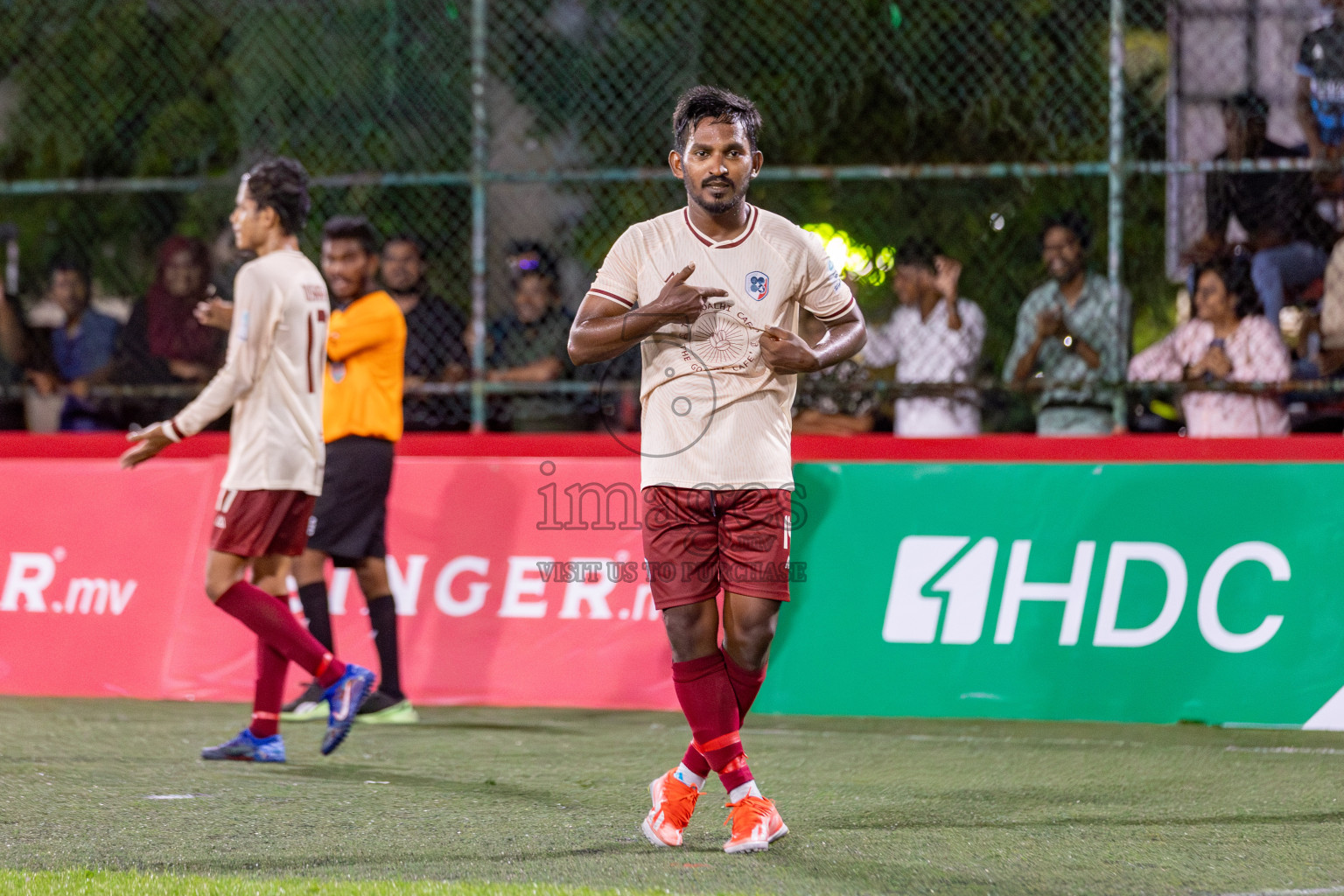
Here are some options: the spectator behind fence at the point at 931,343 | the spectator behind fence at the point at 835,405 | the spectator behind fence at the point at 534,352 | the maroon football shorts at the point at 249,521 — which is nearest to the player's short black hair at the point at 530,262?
the spectator behind fence at the point at 534,352

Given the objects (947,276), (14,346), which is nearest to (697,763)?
(947,276)

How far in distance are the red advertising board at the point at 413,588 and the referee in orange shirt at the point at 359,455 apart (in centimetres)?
50

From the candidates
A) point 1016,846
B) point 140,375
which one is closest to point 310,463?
point 1016,846

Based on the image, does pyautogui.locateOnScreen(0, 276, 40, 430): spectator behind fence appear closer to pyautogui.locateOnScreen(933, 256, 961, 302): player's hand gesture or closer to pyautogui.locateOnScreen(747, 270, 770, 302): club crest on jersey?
pyautogui.locateOnScreen(933, 256, 961, 302): player's hand gesture

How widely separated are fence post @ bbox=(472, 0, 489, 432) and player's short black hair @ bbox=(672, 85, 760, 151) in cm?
448

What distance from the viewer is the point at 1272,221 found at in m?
8.73

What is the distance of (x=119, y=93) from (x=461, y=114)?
96.8 inches

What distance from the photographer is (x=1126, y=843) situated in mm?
4621

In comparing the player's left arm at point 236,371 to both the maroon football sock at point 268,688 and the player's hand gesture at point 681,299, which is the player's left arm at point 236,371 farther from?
the player's hand gesture at point 681,299

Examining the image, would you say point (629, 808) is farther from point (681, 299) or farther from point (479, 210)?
point (479, 210)

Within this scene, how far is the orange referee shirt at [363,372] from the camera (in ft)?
23.6

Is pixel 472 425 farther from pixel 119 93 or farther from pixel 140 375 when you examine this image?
pixel 119 93

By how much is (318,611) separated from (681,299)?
3.28m

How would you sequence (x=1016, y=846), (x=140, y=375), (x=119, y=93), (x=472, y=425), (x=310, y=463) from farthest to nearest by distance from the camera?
1. (x=119, y=93)
2. (x=140, y=375)
3. (x=472, y=425)
4. (x=310, y=463)
5. (x=1016, y=846)
